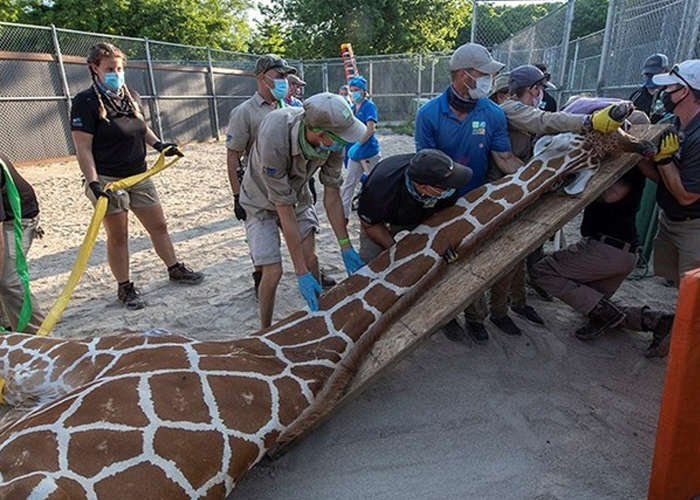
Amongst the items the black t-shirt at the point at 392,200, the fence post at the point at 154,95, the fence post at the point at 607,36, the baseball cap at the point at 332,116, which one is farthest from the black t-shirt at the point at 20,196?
the fence post at the point at 154,95

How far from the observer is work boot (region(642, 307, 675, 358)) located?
3.37m

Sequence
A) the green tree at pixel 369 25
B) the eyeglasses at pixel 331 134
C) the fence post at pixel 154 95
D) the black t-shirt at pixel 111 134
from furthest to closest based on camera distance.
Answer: the green tree at pixel 369 25 → the fence post at pixel 154 95 → the black t-shirt at pixel 111 134 → the eyeglasses at pixel 331 134

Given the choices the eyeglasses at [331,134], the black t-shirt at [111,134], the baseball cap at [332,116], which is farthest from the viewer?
the black t-shirt at [111,134]

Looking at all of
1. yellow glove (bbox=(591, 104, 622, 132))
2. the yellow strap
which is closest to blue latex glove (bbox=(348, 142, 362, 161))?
the yellow strap

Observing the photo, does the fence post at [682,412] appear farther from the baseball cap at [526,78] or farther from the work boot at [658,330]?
the baseball cap at [526,78]

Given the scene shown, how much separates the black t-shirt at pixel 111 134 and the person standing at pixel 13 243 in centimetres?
70

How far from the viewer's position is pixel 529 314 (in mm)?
3945

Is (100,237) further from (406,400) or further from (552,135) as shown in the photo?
(552,135)

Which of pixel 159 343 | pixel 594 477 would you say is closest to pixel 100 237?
pixel 159 343

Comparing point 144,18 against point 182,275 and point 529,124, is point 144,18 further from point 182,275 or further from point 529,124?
point 529,124

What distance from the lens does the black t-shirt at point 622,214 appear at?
10.9ft

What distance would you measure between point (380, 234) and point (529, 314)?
1512 millimetres

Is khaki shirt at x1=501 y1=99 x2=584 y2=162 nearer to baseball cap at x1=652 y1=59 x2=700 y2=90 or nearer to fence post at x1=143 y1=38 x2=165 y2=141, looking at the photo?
baseball cap at x1=652 y1=59 x2=700 y2=90

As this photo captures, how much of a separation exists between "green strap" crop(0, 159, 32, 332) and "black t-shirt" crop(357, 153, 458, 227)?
→ 2.37 metres
